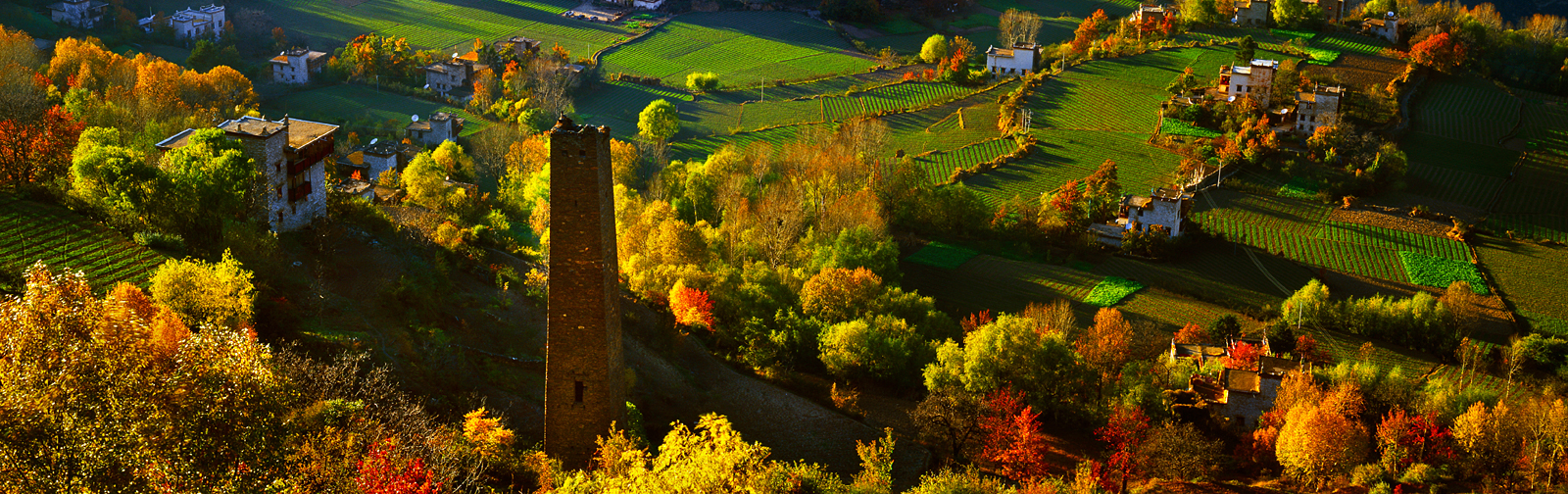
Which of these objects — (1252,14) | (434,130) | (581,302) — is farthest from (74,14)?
(1252,14)

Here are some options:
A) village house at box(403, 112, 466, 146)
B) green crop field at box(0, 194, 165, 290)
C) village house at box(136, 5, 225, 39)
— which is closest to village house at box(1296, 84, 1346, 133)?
village house at box(403, 112, 466, 146)

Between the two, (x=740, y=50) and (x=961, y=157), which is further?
(x=740, y=50)

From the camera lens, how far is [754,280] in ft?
172

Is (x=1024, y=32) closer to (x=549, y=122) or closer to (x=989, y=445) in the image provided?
(x=549, y=122)

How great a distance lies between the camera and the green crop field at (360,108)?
88.1m

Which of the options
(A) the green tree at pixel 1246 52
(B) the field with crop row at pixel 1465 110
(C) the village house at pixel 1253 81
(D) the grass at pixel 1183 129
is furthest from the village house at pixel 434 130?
(B) the field with crop row at pixel 1465 110

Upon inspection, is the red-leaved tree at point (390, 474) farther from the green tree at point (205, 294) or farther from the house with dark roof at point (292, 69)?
the house with dark roof at point (292, 69)

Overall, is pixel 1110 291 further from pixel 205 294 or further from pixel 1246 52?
pixel 205 294

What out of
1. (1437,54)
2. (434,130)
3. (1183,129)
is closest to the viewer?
(434,130)

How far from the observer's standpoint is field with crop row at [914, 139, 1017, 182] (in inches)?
3216

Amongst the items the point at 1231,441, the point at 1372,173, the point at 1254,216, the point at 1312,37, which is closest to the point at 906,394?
the point at 1231,441

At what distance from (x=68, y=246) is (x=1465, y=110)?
86.2 m

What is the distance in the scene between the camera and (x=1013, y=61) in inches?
4072

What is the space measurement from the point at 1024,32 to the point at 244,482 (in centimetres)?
10000
